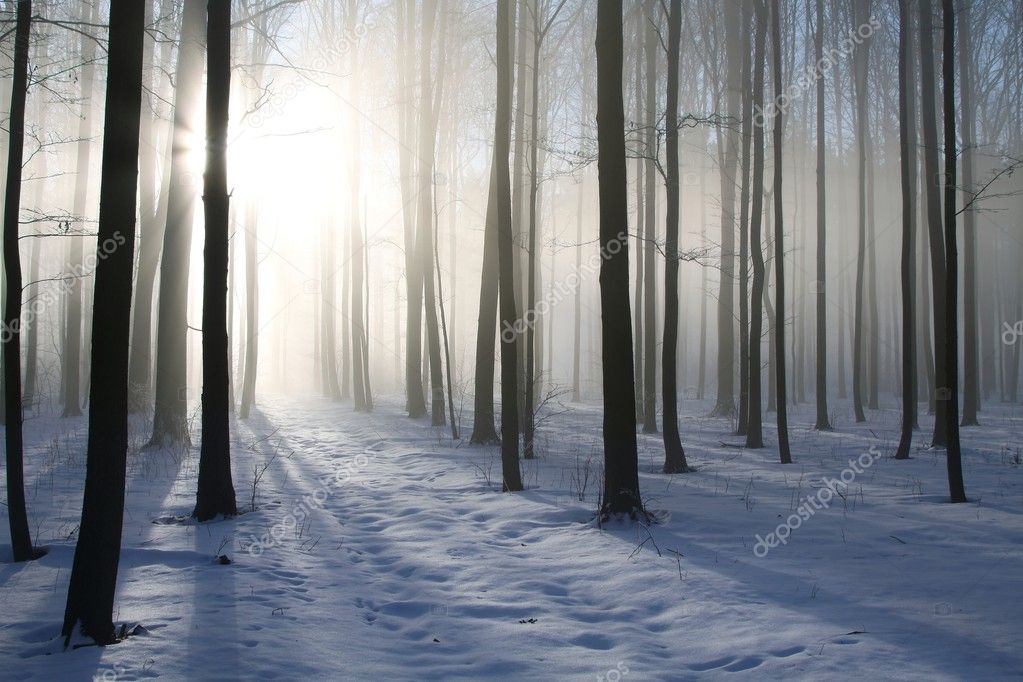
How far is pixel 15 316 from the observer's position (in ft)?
18.9

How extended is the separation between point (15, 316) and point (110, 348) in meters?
2.49

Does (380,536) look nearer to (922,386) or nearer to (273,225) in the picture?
(273,225)

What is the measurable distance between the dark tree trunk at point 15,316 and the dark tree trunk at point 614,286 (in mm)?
5044

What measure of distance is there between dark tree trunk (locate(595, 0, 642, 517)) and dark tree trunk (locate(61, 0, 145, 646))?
14.2 feet

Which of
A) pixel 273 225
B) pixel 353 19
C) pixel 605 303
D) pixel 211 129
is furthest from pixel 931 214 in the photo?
pixel 273 225

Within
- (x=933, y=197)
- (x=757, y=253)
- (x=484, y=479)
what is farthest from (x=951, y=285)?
(x=933, y=197)

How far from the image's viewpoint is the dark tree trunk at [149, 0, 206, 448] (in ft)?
39.4

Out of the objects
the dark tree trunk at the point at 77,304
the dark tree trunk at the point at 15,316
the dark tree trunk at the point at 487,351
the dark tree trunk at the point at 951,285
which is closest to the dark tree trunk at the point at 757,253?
the dark tree trunk at the point at 951,285

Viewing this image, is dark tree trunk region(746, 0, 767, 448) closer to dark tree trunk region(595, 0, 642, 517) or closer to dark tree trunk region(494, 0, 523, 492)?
dark tree trunk region(494, 0, 523, 492)

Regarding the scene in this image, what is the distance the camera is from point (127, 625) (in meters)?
4.20

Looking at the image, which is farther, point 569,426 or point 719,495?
point 569,426

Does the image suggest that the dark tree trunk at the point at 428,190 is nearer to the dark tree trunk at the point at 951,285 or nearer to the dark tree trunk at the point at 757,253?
the dark tree trunk at the point at 757,253

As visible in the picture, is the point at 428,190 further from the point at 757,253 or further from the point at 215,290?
the point at 215,290

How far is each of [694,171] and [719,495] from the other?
26746 millimetres
